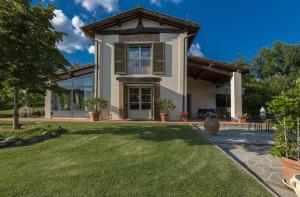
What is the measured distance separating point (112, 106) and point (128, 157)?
934cm

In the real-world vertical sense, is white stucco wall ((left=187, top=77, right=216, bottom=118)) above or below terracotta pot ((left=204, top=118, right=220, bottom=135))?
above

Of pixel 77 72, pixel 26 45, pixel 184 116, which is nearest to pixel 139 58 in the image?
pixel 77 72

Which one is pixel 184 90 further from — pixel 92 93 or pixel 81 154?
pixel 81 154

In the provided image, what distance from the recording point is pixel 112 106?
14.7 m

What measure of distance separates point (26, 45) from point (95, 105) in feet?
21.4

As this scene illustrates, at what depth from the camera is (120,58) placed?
14.6 m

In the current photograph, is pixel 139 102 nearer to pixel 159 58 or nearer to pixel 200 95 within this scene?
pixel 159 58

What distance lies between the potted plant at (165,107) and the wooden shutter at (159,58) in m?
1.95

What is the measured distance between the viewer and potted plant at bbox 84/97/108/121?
13953 mm

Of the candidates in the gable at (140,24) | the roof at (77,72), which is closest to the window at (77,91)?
the roof at (77,72)

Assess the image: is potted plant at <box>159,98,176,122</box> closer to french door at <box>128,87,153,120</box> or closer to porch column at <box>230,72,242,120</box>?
french door at <box>128,87,153,120</box>

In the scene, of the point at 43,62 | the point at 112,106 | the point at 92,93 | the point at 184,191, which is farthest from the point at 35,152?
the point at 92,93

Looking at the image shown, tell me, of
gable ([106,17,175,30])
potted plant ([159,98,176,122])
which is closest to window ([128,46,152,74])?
gable ([106,17,175,30])

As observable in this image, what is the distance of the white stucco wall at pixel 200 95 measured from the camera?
18.3m
